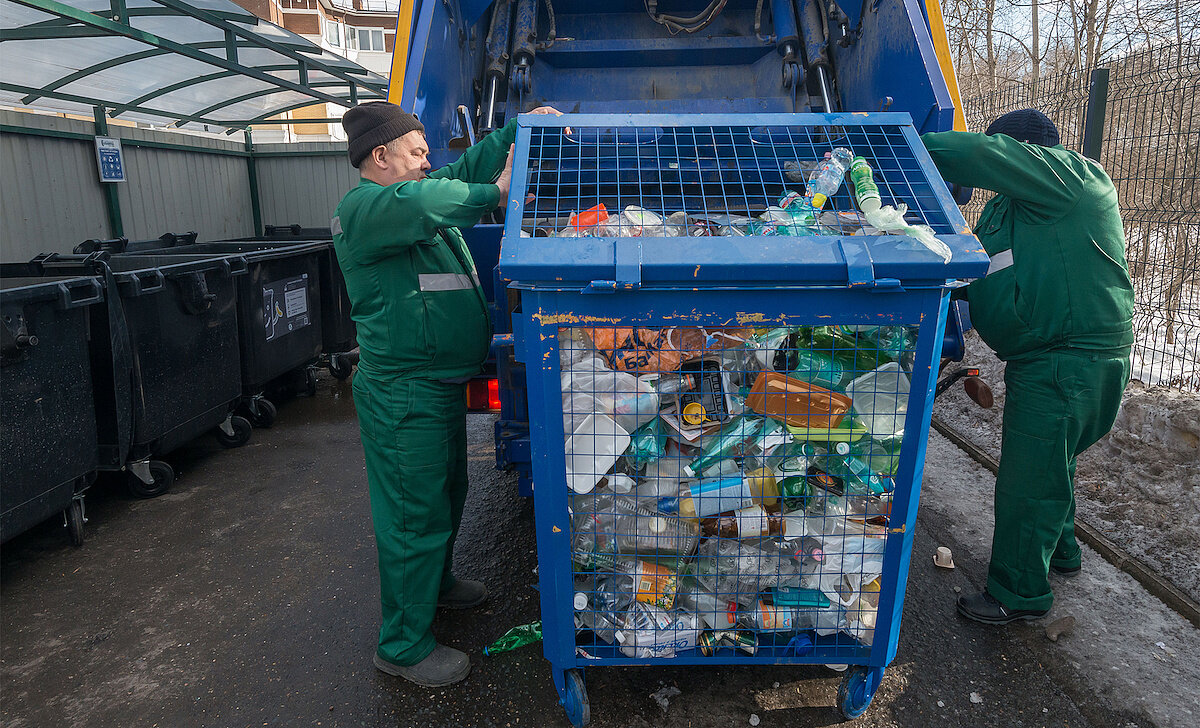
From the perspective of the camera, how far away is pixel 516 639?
2.34 m

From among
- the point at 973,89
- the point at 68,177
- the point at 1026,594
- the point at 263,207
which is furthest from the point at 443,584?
the point at 973,89

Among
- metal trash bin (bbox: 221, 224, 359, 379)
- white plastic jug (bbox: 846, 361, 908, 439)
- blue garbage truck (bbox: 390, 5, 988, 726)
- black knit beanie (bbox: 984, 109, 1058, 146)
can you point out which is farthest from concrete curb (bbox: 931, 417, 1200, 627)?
metal trash bin (bbox: 221, 224, 359, 379)

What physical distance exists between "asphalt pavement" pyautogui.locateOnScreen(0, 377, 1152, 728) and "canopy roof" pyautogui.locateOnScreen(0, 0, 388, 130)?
3290 millimetres

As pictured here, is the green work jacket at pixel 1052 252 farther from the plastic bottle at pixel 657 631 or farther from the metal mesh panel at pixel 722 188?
the plastic bottle at pixel 657 631

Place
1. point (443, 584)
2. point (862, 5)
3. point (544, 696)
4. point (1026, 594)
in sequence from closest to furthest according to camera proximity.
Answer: point (544, 696)
point (1026, 594)
point (443, 584)
point (862, 5)

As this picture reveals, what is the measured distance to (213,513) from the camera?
346 cm

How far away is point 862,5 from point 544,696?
293 cm

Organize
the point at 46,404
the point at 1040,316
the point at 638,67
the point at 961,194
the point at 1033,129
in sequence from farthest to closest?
the point at 638,67, the point at 46,404, the point at 961,194, the point at 1033,129, the point at 1040,316

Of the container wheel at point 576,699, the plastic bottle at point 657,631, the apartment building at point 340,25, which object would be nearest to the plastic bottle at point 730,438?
the plastic bottle at point 657,631

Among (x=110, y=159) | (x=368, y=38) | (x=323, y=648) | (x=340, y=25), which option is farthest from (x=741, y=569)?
(x=368, y=38)

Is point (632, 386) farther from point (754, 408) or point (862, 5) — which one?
point (862, 5)

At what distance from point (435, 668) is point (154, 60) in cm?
617

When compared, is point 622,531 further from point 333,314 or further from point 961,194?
point 333,314

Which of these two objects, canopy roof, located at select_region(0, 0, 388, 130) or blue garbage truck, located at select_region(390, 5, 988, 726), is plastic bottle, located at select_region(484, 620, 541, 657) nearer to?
blue garbage truck, located at select_region(390, 5, 988, 726)
